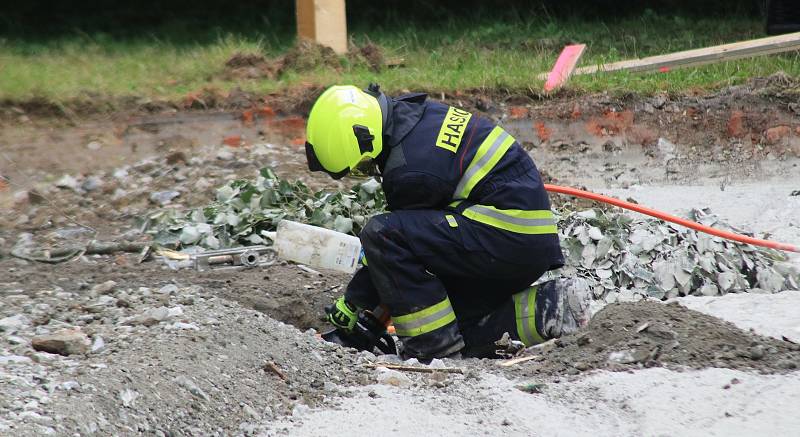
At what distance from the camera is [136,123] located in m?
7.27

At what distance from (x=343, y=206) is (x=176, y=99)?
2412mm

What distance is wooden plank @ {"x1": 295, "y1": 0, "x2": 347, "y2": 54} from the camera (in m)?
8.05

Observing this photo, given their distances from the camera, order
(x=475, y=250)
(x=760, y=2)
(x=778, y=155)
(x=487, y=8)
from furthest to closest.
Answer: (x=487, y=8), (x=760, y=2), (x=778, y=155), (x=475, y=250)

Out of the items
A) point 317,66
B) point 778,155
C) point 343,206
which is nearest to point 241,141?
point 317,66

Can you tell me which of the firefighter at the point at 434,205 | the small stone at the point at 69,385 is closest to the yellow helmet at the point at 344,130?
the firefighter at the point at 434,205

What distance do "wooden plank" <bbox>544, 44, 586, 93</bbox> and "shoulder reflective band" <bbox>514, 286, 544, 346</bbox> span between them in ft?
10.6

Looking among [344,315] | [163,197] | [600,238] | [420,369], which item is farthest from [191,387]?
[163,197]

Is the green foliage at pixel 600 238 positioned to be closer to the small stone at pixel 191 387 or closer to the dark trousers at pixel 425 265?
the dark trousers at pixel 425 265

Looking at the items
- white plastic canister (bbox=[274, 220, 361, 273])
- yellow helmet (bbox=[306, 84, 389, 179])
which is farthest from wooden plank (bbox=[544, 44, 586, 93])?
yellow helmet (bbox=[306, 84, 389, 179])

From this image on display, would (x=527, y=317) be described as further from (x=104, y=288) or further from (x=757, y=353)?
(x=104, y=288)

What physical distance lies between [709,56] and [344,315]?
4.35 meters

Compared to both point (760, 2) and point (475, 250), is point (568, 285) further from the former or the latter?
point (760, 2)

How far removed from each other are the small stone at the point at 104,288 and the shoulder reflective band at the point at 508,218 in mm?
1707

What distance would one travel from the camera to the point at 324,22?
26.6 feet
